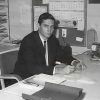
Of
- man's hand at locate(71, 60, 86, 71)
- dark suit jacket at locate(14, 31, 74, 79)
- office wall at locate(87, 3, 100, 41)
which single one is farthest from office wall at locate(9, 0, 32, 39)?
man's hand at locate(71, 60, 86, 71)

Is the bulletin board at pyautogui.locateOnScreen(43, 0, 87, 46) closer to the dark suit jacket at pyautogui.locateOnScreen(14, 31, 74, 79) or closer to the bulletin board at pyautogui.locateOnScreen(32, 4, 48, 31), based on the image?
the bulletin board at pyautogui.locateOnScreen(32, 4, 48, 31)

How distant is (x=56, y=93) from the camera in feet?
5.77

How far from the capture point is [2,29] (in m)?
4.01

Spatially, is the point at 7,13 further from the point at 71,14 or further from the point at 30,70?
the point at 30,70

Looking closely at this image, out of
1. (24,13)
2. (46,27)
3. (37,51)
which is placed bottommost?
(37,51)

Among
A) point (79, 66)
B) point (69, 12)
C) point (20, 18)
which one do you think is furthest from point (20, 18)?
point (79, 66)

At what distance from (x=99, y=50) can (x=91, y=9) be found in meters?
0.56

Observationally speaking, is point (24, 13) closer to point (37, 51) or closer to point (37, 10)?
point (37, 10)

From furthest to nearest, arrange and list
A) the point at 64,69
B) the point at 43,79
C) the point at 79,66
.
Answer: the point at 79,66 → the point at 64,69 → the point at 43,79

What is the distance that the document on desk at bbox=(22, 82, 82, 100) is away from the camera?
65.9 inches

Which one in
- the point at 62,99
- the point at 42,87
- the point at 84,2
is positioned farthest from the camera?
the point at 84,2

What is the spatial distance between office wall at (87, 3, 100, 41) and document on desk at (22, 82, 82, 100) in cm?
175

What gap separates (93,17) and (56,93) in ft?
6.09

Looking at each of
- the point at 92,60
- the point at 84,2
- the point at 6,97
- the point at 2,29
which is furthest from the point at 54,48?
the point at 6,97
